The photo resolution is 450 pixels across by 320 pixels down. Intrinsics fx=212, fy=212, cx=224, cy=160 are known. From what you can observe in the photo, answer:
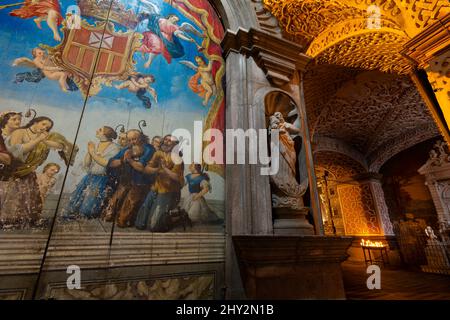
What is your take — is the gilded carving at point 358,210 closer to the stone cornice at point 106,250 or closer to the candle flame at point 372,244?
the candle flame at point 372,244

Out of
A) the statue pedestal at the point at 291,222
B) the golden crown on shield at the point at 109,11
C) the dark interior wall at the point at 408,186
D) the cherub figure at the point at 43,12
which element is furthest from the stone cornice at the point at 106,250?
the dark interior wall at the point at 408,186

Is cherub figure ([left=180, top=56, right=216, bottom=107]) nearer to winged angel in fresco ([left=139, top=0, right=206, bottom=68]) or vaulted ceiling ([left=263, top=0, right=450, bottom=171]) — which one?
winged angel in fresco ([left=139, top=0, right=206, bottom=68])

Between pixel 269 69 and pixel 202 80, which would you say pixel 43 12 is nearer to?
pixel 202 80

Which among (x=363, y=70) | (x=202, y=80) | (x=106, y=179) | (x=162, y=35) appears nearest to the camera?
(x=106, y=179)

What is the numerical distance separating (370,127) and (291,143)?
7.68 m

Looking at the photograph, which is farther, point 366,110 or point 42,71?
point 366,110

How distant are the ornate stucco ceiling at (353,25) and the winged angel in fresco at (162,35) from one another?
1499mm

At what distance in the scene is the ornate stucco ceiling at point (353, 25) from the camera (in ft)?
9.12

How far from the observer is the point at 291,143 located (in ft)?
7.84

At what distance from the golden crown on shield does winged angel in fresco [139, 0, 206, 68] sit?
121 mm

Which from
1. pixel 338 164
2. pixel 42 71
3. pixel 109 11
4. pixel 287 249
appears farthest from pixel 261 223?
pixel 338 164

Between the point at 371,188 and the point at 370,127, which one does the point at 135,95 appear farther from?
the point at 371,188

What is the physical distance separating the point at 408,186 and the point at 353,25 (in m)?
9.13

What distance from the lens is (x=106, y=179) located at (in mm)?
1693
